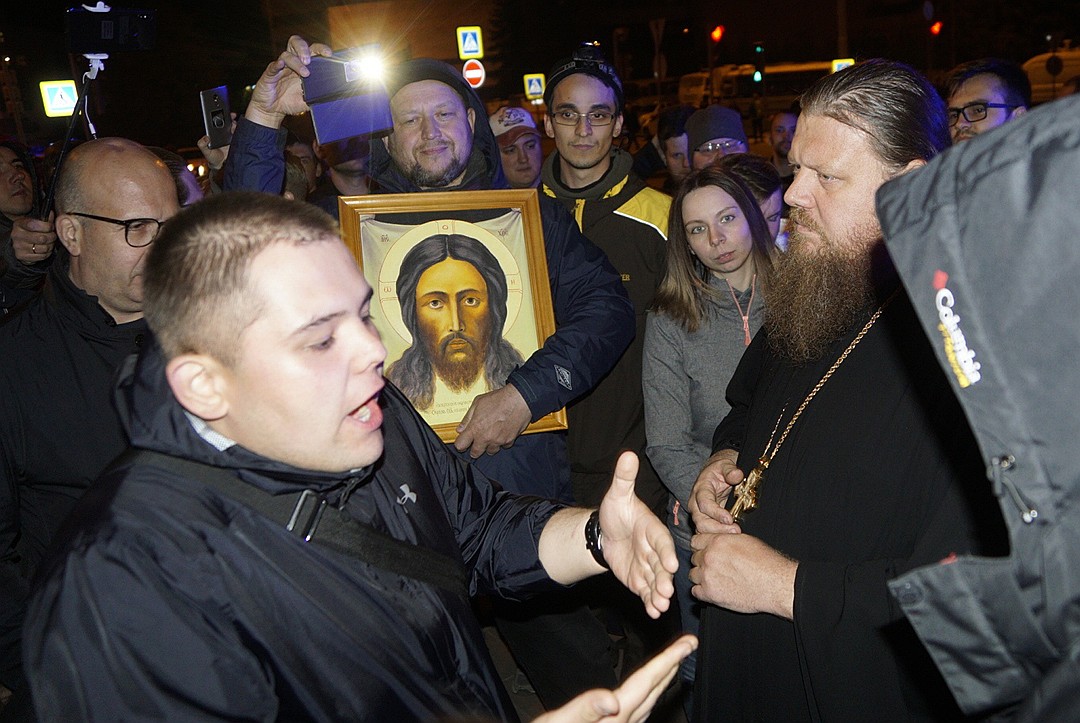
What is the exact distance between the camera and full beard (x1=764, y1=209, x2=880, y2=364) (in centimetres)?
273

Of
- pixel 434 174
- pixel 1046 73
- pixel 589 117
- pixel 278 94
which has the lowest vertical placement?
pixel 434 174

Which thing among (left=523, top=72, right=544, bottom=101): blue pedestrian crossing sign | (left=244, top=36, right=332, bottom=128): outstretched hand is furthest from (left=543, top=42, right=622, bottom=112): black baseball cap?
(left=523, top=72, right=544, bottom=101): blue pedestrian crossing sign

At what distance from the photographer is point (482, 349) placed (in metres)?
3.60

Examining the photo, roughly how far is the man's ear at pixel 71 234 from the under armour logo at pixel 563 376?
1.99 metres

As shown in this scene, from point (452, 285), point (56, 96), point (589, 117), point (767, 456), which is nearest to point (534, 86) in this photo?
point (56, 96)

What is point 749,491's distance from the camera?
2.69 meters

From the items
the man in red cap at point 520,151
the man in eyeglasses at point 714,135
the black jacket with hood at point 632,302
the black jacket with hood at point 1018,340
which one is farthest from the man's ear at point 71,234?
the man in eyeglasses at point 714,135

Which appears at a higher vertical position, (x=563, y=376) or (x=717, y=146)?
(x=717, y=146)

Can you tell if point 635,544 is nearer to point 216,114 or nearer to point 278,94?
point 278,94

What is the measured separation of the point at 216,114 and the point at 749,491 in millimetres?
3086

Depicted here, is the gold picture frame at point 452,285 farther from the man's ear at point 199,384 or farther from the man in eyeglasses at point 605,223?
the man's ear at point 199,384

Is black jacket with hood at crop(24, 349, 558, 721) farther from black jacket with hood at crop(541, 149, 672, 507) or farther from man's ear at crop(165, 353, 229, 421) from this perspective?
black jacket with hood at crop(541, 149, 672, 507)

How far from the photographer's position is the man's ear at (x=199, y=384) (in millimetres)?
1789

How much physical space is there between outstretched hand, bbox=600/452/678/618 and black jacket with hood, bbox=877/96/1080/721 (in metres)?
0.82
